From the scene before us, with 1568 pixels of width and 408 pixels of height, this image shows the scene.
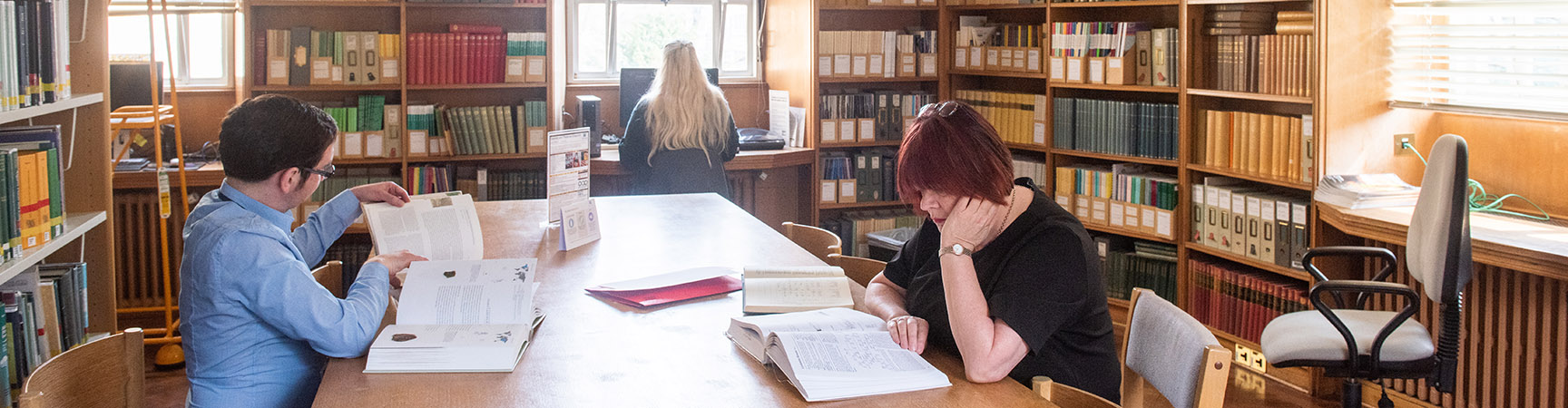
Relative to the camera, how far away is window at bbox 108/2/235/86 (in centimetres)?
529

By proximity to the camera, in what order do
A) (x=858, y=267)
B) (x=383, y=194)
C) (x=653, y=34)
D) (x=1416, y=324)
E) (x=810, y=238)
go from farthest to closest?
(x=653, y=34), (x=810, y=238), (x=1416, y=324), (x=858, y=267), (x=383, y=194)

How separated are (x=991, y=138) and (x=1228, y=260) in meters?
2.99

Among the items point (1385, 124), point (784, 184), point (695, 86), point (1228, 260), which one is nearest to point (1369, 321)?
point (1385, 124)

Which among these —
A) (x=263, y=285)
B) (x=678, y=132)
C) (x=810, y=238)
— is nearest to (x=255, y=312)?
(x=263, y=285)

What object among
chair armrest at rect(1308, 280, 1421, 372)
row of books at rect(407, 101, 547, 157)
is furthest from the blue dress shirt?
row of books at rect(407, 101, 547, 157)

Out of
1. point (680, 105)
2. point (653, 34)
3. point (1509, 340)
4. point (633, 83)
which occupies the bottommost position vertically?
point (1509, 340)

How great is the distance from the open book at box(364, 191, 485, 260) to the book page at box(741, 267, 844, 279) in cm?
63

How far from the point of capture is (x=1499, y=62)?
389 cm

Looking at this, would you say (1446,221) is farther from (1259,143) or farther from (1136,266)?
(1136,266)

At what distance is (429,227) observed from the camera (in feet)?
8.92

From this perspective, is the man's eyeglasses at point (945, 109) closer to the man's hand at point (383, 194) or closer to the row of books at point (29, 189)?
the man's hand at point (383, 194)

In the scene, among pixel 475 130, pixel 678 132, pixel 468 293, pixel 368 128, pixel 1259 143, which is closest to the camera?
pixel 468 293

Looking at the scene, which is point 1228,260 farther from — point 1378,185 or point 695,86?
point 695,86

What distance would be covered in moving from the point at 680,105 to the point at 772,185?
130cm
